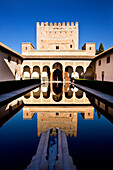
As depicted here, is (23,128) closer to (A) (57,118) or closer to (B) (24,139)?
(B) (24,139)

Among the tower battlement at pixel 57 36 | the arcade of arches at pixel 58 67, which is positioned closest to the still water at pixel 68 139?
the arcade of arches at pixel 58 67

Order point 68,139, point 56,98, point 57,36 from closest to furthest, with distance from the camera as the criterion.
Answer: point 68,139 < point 56,98 < point 57,36

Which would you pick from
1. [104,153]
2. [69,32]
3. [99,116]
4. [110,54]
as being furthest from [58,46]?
[104,153]

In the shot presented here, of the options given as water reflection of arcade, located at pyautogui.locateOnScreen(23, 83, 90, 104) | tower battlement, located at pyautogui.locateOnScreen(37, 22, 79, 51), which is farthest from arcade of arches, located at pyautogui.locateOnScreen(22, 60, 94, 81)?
water reflection of arcade, located at pyautogui.locateOnScreen(23, 83, 90, 104)

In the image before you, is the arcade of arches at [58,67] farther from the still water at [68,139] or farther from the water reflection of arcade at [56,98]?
the still water at [68,139]

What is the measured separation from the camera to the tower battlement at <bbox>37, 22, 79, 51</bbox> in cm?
3534

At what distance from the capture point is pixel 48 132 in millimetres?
3291

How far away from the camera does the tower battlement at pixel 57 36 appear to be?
35344 mm

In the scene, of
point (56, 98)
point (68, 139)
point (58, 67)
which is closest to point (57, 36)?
point (58, 67)

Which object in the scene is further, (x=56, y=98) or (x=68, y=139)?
(x=56, y=98)

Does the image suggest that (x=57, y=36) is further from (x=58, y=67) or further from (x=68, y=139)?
(x=68, y=139)

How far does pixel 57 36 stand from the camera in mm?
35656

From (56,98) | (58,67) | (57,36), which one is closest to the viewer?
(56,98)

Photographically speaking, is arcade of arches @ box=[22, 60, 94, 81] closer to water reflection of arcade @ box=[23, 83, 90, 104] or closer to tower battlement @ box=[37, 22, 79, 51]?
tower battlement @ box=[37, 22, 79, 51]
